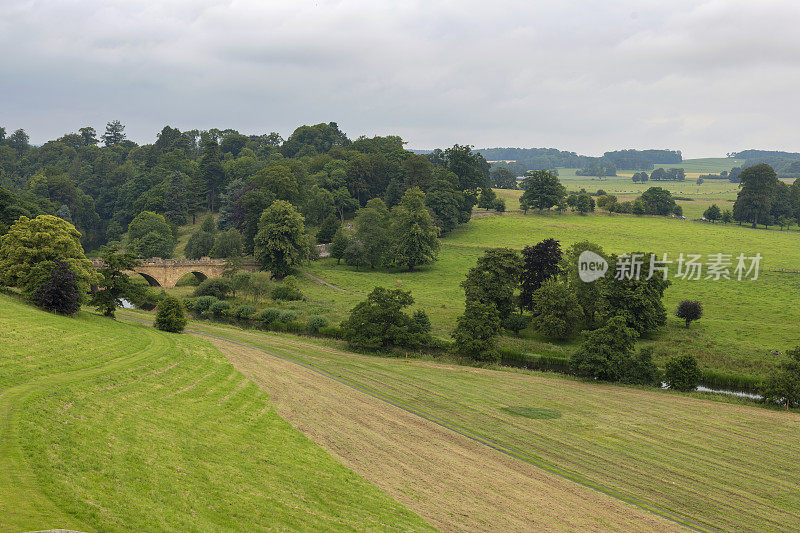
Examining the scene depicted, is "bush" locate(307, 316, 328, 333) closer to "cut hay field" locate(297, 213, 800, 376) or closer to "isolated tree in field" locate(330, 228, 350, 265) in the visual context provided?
"cut hay field" locate(297, 213, 800, 376)

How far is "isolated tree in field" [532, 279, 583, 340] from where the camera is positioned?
61250 millimetres

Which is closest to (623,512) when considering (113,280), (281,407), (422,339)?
(281,407)

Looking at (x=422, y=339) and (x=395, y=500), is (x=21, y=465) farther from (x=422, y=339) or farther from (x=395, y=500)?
(x=422, y=339)

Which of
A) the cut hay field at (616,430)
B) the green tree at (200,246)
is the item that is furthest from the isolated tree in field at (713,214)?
the green tree at (200,246)

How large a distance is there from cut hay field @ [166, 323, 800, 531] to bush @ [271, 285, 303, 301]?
1141 inches

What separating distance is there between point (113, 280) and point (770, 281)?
8930 cm

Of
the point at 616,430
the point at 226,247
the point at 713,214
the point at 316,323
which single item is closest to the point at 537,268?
the point at 316,323

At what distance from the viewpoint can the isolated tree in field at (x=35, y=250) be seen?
1960 inches

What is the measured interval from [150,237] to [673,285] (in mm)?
94306

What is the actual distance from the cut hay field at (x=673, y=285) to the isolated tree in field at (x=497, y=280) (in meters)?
4.80

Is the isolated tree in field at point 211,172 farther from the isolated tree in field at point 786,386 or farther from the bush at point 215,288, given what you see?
the isolated tree in field at point 786,386

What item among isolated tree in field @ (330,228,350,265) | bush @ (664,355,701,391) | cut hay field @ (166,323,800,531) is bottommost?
cut hay field @ (166,323,800,531)

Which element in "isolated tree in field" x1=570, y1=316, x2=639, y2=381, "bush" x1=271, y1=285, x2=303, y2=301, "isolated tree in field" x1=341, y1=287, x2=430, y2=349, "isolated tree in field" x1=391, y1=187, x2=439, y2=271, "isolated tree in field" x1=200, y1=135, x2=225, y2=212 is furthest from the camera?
"isolated tree in field" x1=200, y1=135, x2=225, y2=212

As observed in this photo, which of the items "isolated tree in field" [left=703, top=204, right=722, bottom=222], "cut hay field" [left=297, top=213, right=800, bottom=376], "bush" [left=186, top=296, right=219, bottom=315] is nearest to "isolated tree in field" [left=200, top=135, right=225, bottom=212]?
"cut hay field" [left=297, top=213, right=800, bottom=376]
